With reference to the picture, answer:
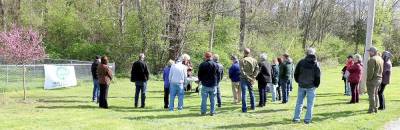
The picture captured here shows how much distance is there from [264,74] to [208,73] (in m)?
2.72

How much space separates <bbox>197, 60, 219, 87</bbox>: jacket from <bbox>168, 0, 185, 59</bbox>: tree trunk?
682 inches

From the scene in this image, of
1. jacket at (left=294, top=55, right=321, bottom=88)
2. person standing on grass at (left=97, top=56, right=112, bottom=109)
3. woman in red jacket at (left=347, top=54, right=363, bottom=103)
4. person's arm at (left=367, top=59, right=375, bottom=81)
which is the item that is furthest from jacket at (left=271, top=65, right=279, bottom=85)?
person standing on grass at (left=97, top=56, right=112, bottom=109)

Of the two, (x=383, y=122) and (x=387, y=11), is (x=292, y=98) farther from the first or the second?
(x=387, y=11)

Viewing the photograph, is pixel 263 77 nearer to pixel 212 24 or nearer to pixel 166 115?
pixel 166 115

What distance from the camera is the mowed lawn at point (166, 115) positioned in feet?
40.9

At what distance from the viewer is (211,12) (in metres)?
34.1

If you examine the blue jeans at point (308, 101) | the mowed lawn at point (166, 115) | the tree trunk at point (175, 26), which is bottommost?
the mowed lawn at point (166, 115)

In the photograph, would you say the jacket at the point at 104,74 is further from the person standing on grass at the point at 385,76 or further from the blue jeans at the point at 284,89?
the person standing on grass at the point at 385,76

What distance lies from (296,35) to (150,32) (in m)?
21.1

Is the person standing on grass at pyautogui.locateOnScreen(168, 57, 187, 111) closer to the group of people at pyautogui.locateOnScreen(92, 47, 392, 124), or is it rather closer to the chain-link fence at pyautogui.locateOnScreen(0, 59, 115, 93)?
the group of people at pyautogui.locateOnScreen(92, 47, 392, 124)

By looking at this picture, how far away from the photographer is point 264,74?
16.2m

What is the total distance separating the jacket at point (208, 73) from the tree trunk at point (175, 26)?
17.3 m

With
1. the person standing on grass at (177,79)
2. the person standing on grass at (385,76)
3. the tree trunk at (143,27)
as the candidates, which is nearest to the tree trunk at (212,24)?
the tree trunk at (143,27)

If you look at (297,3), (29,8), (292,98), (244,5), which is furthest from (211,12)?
(297,3)
